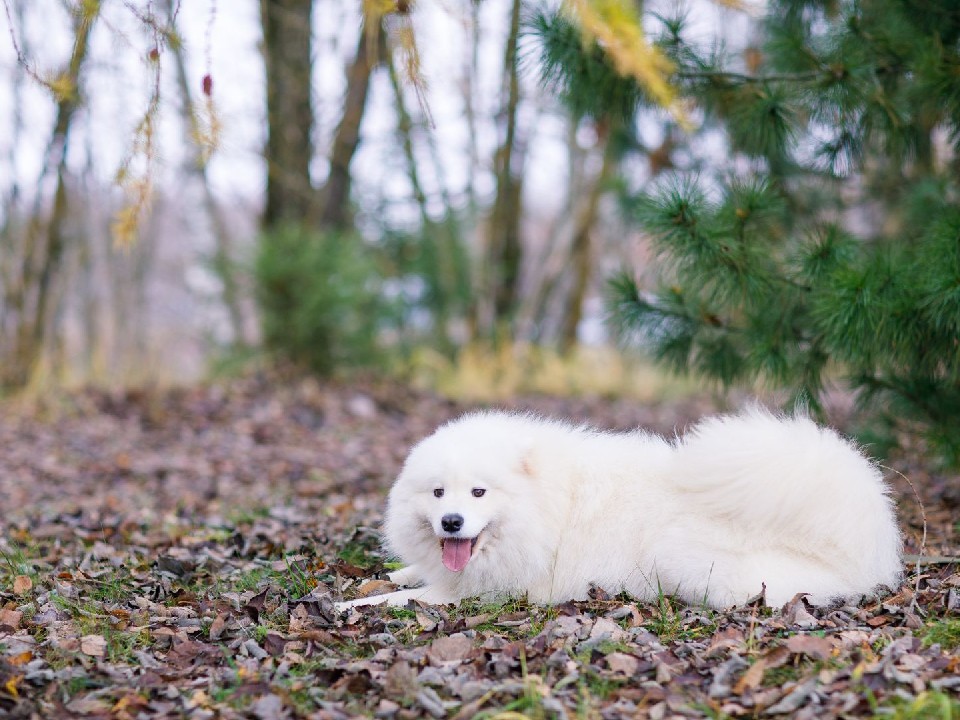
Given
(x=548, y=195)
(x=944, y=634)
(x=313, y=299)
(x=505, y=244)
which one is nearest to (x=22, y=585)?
(x=944, y=634)

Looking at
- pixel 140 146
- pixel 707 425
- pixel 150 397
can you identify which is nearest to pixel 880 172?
pixel 707 425

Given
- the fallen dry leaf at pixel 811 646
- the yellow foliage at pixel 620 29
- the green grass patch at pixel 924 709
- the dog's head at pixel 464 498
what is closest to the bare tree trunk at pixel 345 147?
the dog's head at pixel 464 498

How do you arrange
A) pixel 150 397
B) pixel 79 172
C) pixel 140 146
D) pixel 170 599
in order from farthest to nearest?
1. pixel 79 172
2. pixel 150 397
3. pixel 170 599
4. pixel 140 146

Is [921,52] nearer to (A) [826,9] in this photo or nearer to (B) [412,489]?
(A) [826,9]

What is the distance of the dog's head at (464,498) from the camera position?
3889mm

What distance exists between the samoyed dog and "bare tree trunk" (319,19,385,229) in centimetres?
856

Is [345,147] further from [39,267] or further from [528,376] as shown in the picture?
[39,267]

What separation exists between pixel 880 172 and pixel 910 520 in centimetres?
453

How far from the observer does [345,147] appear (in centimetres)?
1242

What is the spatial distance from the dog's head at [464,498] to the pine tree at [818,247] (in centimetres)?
160

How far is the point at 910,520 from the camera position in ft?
17.0

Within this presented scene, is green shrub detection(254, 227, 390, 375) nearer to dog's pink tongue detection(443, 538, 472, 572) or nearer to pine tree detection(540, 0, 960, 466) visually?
pine tree detection(540, 0, 960, 466)

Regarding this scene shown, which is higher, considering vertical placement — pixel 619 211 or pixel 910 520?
pixel 619 211

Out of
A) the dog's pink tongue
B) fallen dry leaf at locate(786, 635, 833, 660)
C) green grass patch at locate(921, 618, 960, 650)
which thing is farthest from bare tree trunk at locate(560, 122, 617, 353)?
fallen dry leaf at locate(786, 635, 833, 660)
